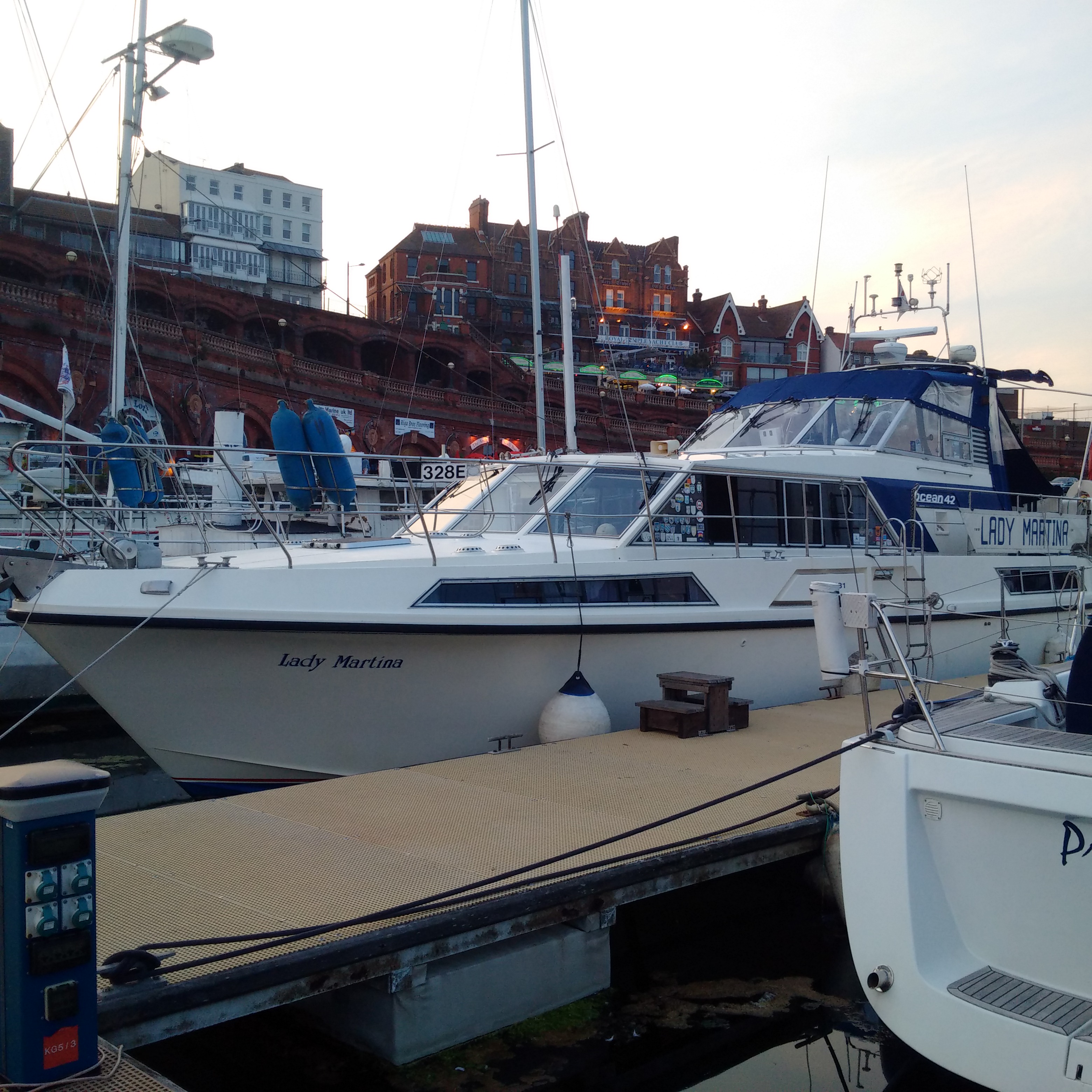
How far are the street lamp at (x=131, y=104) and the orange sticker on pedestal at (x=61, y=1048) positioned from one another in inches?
562

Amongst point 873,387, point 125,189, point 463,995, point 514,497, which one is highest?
point 125,189

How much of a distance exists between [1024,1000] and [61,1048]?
303 cm

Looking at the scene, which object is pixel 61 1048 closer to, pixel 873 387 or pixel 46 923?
pixel 46 923

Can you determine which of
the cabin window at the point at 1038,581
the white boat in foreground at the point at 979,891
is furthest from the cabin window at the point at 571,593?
the cabin window at the point at 1038,581

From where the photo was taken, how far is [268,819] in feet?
18.0

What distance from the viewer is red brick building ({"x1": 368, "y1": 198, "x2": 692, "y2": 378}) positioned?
5716 centimetres

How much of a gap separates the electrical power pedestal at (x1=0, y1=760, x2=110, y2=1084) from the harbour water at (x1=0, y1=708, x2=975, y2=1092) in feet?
5.23

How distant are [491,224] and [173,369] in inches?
1266

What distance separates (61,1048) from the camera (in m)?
2.92

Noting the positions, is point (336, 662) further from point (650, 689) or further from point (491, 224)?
point (491, 224)

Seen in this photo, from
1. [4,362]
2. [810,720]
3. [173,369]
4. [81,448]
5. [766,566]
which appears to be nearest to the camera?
[810,720]

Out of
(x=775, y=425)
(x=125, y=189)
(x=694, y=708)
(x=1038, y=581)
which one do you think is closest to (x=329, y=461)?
(x=694, y=708)

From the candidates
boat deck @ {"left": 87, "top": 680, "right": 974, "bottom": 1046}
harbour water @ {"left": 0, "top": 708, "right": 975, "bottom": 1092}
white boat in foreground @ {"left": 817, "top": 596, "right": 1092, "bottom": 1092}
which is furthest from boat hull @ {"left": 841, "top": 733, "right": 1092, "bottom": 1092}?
boat deck @ {"left": 87, "top": 680, "right": 974, "bottom": 1046}

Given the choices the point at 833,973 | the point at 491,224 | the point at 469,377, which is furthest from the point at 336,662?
the point at 491,224
